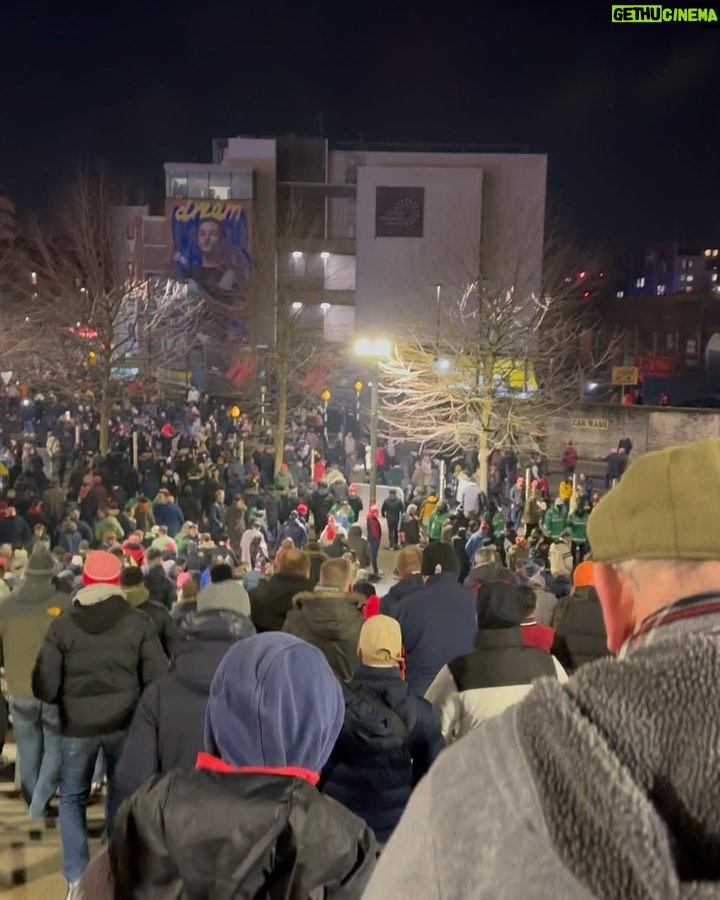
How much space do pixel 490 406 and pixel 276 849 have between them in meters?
18.5

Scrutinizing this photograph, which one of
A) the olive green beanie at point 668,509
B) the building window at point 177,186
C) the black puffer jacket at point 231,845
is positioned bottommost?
the black puffer jacket at point 231,845

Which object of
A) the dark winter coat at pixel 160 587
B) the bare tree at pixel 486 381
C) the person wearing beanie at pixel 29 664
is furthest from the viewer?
the bare tree at pixel 486 381

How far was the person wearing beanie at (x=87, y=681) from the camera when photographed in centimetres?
456

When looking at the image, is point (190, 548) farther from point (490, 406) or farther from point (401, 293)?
point (401, 293)

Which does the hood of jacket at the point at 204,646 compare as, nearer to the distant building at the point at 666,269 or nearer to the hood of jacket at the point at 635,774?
the hood of jacket at the point at 635,774

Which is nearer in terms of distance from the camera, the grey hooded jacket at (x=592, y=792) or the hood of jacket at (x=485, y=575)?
the grey hooded jacket at (x=592, y=792)

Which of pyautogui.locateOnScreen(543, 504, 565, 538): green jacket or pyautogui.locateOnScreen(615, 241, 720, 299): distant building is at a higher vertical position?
pyautogui.locateOnScreen(615, 241, 720, 299): distant building

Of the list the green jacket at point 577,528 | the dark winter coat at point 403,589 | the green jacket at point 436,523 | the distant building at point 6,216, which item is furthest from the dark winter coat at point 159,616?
the distant building at point 6,216

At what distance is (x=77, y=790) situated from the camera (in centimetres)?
464

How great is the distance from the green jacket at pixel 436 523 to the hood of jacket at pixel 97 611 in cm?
1118

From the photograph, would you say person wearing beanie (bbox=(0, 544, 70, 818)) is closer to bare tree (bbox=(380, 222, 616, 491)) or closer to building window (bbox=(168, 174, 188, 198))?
bare tree (bbox=(380, 222, 616, 491))

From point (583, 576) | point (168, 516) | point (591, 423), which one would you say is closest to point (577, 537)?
point (168, 516)

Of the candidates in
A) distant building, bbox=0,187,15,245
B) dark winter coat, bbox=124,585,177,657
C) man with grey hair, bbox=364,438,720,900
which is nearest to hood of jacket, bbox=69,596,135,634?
dark winter coat, bbox=124,585,177,657

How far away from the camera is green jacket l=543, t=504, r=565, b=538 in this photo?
15.2m
